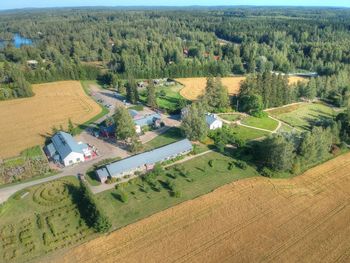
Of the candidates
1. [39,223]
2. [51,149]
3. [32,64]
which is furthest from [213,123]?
[32,64]

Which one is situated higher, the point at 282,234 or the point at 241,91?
the point at 241,91

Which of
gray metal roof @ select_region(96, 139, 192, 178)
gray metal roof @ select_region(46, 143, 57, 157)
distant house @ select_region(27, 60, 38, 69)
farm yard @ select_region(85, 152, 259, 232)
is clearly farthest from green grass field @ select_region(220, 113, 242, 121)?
distant house @ select_region(27, 60, 38, 69)

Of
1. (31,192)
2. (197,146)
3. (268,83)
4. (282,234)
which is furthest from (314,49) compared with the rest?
(31,192)

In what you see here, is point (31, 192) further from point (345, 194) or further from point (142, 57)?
point (142, 57)

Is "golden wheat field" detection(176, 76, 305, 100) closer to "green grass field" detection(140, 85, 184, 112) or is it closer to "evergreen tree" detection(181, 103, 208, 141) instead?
"green grass field" detection(140, 85, 184, 112)

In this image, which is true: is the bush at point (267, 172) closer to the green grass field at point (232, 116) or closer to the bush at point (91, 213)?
the green grass field at point (232, 116)

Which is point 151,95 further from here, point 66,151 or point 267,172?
point 267,172

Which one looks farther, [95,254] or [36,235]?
[36,235]
